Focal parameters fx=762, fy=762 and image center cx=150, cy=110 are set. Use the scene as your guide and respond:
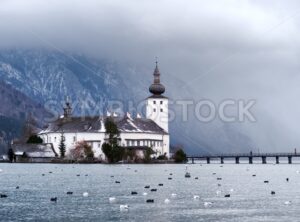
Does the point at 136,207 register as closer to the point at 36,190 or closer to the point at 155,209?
the point at 155,209

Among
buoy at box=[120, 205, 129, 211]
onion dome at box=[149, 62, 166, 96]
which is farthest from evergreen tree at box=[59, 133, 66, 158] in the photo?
buoy at box=[120, 205, 129, 211]

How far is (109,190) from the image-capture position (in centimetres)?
6488

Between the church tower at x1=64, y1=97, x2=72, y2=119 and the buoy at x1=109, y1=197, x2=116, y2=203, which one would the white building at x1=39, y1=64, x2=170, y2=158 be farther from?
the buoy at x1=109, y1=197, x2=116, y2=203

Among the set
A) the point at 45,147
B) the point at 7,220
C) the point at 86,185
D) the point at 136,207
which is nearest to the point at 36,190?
the point at 86,185

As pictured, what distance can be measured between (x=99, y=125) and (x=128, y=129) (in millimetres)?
6946

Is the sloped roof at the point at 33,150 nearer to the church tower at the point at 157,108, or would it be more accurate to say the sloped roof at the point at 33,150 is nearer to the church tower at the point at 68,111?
the church tower at the point at 68,111

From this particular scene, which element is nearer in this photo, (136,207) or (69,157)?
(136,207)

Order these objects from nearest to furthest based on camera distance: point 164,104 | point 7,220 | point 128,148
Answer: point 7,220 → point 128,148 → point 164,104

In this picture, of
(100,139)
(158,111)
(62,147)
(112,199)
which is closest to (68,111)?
(62,147)

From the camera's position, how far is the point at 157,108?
639 ft

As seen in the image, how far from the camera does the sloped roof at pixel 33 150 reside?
580 feet

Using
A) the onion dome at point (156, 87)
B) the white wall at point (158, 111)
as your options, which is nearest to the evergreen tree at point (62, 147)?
the white wall at point (158, 111)

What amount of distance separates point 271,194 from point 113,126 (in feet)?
327

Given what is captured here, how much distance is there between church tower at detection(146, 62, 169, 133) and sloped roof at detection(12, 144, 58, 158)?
29.2m
